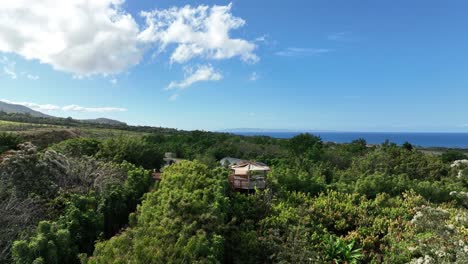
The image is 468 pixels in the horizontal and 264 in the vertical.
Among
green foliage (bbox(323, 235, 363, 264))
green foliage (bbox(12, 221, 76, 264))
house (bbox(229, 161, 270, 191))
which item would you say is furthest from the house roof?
green foliage (bbox(12, 221, 76, 264))

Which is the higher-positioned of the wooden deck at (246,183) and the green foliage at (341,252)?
the wooden deck at (246,183)

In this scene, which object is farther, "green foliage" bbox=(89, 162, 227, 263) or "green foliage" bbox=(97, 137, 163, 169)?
"green foliage" bbox=(97, 137, 163, 169)

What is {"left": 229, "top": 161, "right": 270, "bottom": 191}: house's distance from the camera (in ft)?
52.9

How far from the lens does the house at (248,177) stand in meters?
16.1

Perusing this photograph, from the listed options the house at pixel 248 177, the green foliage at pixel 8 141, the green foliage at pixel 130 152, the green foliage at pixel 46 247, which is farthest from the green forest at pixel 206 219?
the green foliage at pixel 8 141

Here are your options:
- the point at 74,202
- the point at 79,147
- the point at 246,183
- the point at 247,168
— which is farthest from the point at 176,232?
the point at 79,147

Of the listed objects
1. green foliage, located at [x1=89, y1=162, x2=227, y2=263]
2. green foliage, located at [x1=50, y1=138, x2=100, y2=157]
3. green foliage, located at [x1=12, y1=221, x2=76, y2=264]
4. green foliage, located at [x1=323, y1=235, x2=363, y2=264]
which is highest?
green foliage, located at [x1=50, y1=138, x2=100, y2=157]

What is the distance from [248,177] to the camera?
16.3 m

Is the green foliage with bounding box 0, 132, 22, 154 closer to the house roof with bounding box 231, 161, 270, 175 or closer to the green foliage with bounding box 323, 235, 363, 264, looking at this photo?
the house roof with bounding box 231, 161, 270, 175

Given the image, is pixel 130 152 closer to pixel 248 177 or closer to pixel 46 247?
pixel 248 177

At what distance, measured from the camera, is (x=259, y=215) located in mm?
12531

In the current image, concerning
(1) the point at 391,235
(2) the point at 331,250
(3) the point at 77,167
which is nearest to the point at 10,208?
(3) the point at 77,167

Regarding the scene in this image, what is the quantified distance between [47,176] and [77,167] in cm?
176

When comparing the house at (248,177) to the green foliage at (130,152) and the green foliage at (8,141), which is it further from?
the green foliage at (8,141)
